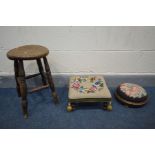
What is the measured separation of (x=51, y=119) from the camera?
177 centimetres

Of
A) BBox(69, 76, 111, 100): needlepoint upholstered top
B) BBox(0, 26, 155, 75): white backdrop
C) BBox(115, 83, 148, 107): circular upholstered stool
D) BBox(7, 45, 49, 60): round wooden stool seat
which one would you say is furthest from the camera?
BBox(0, 26, 155, 75): white backdrop

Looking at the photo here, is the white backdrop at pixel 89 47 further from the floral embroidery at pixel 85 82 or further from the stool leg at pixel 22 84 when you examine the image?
the stool leg at pixel 22 84

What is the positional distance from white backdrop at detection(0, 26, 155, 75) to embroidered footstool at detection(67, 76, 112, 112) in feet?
0.99

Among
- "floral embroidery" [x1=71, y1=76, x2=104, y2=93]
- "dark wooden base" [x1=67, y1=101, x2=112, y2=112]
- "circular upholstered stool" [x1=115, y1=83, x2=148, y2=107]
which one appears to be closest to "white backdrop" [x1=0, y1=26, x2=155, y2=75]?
"floral embroidery" [x1=71, y1=76, x2=104, y2=93]

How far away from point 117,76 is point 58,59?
2.72ft

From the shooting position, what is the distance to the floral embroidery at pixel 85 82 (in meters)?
1.84

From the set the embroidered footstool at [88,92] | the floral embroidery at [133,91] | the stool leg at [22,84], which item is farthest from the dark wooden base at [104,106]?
the stool leg at [22,84]

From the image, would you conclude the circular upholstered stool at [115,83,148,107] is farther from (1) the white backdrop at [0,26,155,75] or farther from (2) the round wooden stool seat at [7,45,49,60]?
(2) the round wooden stool seat at [7,45,49,60]

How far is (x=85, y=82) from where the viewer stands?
1.97 m

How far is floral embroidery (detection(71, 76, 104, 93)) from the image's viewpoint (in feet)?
6.04

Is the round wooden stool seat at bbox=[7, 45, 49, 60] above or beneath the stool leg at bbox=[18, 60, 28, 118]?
above

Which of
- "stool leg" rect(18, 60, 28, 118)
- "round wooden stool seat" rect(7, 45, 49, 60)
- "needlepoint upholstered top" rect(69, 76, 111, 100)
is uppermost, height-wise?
"round wooden stool seat" rect(7, 45, 49, 60)

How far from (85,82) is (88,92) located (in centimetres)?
20

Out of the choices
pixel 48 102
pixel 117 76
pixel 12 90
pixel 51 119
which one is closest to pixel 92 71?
pixel 117 76
